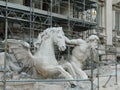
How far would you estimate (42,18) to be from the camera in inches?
627

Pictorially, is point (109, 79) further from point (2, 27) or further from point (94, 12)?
point (94, 12)

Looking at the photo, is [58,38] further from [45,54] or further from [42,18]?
[42,18]

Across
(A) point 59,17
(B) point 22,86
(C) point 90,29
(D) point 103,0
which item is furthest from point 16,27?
Answer: (D) point 103,0

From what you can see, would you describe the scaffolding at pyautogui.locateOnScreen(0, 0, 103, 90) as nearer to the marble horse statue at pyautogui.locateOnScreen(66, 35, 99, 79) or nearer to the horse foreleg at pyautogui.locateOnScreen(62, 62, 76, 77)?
the marble horse statue at pyautogui.locateOnScreen(66, 35, 99, 79)

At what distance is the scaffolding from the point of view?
560 inches

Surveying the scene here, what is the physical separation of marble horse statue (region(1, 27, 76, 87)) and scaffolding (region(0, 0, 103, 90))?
216cm

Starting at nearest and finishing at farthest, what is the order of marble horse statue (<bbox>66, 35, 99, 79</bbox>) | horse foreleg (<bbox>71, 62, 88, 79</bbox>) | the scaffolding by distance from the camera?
horse foreleg (<bbox>71, 62, 88, 79</bbox>) → marble horse statue (<bbox>66, 35, 99, 79</bbox>) → the scaffolding

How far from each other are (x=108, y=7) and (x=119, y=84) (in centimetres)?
1229

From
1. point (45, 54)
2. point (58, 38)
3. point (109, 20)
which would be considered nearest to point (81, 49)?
point (58, 38)

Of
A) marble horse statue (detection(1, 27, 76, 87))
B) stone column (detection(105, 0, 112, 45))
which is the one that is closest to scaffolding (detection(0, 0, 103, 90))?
marble horse statue (detection(1, 27, 76, 87))

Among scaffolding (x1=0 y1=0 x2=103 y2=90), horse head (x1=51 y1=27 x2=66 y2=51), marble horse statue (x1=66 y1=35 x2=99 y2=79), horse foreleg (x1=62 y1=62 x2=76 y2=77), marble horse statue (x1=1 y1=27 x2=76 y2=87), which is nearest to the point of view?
marble horse statue (x1=1 y1=27 x2=76 y2=87)

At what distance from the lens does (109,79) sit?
37.7 feet

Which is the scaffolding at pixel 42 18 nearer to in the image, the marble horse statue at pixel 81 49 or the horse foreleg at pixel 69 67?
the marble horse statue at pixel 81 49

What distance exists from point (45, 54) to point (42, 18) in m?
6.45
